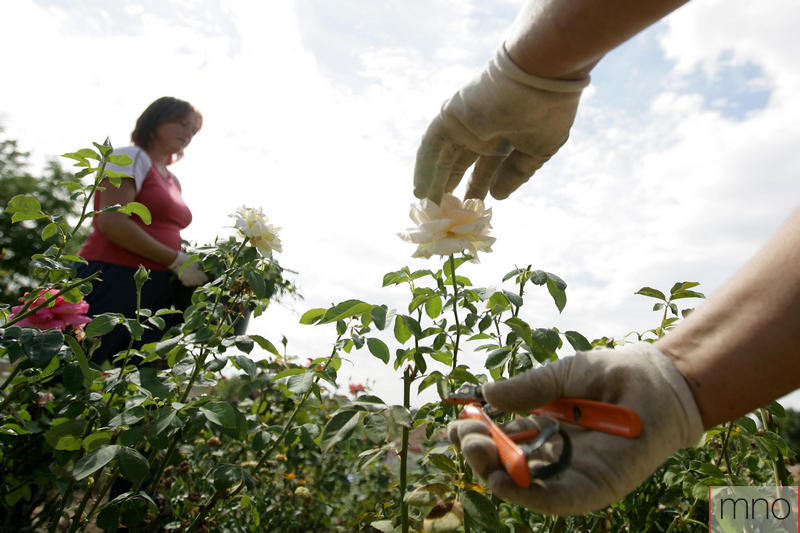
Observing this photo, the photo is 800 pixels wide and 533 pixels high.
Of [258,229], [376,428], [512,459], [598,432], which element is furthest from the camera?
[258,229]

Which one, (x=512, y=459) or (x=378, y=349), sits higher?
(x=378, y=349)

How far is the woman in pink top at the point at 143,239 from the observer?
8.17ft

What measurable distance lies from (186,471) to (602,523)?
73.8 inches

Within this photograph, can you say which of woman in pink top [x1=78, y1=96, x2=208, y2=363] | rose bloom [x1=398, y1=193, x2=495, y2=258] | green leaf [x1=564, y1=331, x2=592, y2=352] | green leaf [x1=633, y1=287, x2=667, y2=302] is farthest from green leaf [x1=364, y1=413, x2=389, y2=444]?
woman in pink top [x1=78, y1=96, x2=208, y2=363]

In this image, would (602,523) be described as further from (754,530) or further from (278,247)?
(278,247)

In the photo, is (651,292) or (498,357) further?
(651,292)

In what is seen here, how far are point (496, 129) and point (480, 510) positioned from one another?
1037 mm

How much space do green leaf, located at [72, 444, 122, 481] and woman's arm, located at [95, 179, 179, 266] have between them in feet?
4.97

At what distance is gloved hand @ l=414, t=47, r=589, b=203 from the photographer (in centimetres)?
143

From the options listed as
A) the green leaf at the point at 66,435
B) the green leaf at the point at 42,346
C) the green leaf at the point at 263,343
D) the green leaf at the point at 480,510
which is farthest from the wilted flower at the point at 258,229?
the green leaf at the point at 480,510

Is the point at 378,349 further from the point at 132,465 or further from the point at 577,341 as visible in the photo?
the point at 132,465

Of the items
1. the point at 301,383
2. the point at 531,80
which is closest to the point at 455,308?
the point at 301,383

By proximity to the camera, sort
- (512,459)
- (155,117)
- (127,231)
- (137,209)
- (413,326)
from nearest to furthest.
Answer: (512,459) < (413,326) < (137,209) < (127,231) < (155,117)

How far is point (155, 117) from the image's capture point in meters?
3.11
